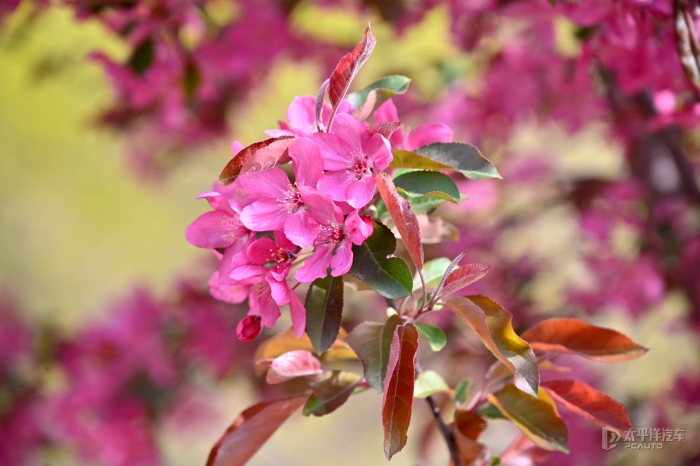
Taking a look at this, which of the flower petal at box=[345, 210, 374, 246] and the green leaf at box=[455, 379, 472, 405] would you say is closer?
the flower petal at box=[345, 210, 374, 246]

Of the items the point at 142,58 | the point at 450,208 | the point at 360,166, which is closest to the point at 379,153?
the point at 360,166

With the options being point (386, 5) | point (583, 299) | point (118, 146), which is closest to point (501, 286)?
point (583, 299)

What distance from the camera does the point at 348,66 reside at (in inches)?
16.2

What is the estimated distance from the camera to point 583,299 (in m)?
1.24

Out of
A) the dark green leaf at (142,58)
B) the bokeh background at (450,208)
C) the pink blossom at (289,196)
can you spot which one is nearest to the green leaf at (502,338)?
the pink blossom at (289,196)

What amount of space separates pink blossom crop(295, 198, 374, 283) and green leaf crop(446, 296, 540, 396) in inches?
3.4

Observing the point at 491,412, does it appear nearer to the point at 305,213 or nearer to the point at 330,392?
the point at 330,392

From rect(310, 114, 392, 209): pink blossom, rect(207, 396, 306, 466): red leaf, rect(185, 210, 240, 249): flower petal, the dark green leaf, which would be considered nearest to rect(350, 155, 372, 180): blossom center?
rect(310, 114, 392, 209): pink blossom

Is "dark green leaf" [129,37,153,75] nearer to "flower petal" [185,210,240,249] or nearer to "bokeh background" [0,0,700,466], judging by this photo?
"bokeh background" [0,0,700,466]

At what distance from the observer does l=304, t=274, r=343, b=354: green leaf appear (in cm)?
43

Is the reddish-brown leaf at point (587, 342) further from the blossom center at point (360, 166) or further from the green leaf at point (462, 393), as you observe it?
the blossom center at point (360, 166)

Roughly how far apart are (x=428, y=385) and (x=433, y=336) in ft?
0.20

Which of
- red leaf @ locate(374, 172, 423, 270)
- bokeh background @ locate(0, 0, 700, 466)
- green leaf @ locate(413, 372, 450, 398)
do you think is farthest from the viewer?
bokeh background @ locate(0, 0, 700, 466)

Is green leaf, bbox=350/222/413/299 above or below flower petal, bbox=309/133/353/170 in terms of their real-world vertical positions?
below
